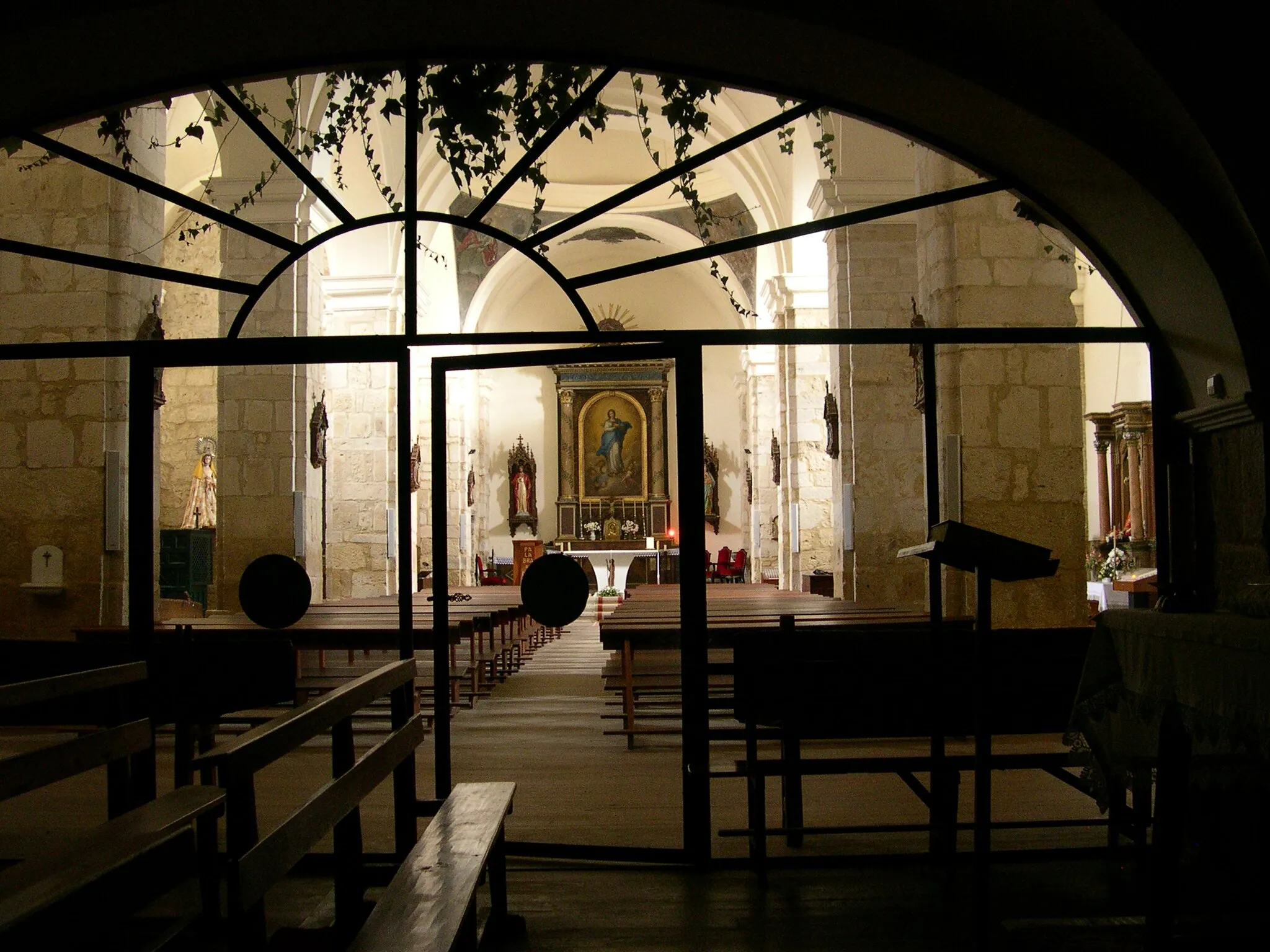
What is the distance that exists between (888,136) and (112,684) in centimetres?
754

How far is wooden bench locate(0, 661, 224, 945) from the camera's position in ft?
5.50

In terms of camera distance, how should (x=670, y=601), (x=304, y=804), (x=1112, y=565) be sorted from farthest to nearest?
(x=1112, y=565) < (x=670, y=601) < (x=304, y=804)

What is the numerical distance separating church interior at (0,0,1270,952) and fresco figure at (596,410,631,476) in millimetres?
14009

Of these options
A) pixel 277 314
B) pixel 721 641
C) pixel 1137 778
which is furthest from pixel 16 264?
pixel 1137 778

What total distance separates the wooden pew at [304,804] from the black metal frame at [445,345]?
907 millimetres

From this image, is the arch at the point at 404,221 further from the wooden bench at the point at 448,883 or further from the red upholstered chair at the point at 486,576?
the red upholstered chair at the point at 486,576

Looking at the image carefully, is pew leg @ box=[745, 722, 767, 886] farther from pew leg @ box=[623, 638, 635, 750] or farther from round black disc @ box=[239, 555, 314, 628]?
pew leg @ box=[623, 638, 635, 750]

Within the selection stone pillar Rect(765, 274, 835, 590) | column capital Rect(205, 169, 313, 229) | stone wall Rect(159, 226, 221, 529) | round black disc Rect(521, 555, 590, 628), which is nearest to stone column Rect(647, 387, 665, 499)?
stone wall Rect(159, 226, 221, 529)

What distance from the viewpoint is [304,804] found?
7.72ft

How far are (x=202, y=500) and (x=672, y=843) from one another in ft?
42.8

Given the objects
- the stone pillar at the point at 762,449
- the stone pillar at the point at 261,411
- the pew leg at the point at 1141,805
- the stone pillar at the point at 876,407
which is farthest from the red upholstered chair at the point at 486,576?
the pew leg at the point at 1141,805

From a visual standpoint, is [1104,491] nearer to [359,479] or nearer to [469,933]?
[359,479]

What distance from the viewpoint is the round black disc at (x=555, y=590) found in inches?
162

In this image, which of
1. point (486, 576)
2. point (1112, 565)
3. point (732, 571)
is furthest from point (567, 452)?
point (1112, 565)
